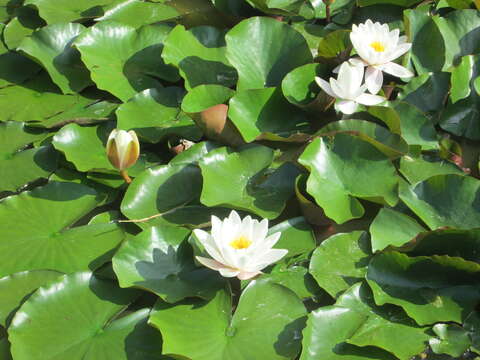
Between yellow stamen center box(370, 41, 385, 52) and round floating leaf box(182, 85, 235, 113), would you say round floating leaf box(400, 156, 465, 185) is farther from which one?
round floating leaf box(182, 85, 235, 113)

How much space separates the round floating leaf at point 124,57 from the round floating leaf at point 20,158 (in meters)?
0.38

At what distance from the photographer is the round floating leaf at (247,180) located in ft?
6.21

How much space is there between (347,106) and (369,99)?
93mm

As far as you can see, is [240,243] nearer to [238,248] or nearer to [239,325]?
[238,248]

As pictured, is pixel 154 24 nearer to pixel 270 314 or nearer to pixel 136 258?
pixel 136 258

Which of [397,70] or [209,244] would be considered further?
[397,70]

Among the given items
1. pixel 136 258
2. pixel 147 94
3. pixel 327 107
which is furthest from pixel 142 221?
pixel 327 107

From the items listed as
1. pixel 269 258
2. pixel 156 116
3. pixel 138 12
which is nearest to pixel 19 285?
pixel 269 258

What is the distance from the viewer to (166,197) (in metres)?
1.97

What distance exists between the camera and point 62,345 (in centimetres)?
160

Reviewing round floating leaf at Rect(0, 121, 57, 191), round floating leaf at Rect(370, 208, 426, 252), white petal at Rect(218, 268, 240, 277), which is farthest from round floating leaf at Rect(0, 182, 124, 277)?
round floating leaf at Rect(370, 208, 426, 252)

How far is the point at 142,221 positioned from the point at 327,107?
34.5 inches

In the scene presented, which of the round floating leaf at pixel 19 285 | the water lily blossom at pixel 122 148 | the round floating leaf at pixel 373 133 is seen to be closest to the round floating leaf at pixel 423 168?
the round floating leaf at pixel 373 133

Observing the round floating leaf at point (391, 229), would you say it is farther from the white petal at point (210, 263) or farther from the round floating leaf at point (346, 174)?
the white petal at point (210, 263)
